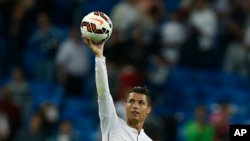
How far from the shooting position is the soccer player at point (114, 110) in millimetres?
9477

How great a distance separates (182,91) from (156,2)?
6.53ft

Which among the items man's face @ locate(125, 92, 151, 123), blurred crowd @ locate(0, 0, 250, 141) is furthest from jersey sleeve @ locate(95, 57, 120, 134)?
blurred crowd @ locate(0, 0, 250, 141)

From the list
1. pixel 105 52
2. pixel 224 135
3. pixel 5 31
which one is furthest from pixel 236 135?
pixel 5 31

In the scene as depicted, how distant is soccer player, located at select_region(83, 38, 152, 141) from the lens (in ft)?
31.1

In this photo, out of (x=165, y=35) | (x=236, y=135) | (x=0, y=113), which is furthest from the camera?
(x=165, y=35)

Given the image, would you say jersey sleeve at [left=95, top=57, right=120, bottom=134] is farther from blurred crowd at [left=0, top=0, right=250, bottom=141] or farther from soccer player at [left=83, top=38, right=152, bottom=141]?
blurred crowd at [left=0, top=0, right=250, bottom=141]

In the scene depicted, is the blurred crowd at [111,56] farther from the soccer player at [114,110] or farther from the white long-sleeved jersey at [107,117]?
the white long-sleeved jersey at [107,117]

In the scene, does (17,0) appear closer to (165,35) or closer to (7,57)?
(7,57)

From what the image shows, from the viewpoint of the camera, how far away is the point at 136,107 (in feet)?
32.1

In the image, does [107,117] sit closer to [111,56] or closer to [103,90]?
[103,90]

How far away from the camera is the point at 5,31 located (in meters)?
20.0

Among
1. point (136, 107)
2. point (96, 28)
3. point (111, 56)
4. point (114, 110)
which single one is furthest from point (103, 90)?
point (111, 56)

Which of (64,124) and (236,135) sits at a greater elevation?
(64,124)

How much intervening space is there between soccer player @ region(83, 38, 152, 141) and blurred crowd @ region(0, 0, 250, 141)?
6790mm
